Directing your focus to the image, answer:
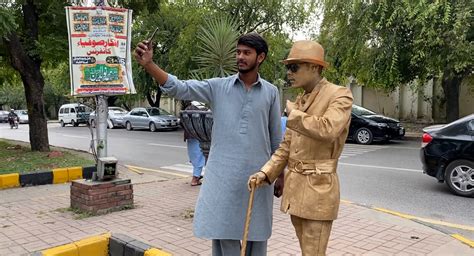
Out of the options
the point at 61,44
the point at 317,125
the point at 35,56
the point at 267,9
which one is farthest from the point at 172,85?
the point at 267,9

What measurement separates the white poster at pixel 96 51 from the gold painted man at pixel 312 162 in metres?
3.90

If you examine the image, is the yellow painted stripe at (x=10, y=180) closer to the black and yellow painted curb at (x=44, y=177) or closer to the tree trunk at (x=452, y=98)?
the black and yellow painted curb at (x=44, y=177)

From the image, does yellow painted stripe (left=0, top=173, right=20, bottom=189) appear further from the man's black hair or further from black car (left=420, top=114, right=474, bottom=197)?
black car (left=420, top=114, right=474, bottom=197)

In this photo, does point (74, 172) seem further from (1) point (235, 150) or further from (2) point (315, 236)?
(2) point (315, 236)

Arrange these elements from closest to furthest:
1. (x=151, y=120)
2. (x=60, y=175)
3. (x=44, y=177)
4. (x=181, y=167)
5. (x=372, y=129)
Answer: (x=44, y=177)
(x=60, y=175)
(x=181, y=167)
(x=372, y=129)
(x=151, y=120)

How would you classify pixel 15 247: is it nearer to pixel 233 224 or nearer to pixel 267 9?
pixel 233 224

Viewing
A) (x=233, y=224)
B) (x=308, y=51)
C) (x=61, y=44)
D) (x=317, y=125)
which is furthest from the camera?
(x=61, y=44)

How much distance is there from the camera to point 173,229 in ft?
16.3

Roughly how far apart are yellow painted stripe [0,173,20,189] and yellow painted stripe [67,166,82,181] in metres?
0.90

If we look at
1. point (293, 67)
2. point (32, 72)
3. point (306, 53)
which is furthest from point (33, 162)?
point (306, 53)

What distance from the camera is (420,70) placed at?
1505cm

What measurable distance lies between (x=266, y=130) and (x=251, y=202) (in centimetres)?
54

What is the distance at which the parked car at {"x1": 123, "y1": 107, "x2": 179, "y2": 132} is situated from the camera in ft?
76.7

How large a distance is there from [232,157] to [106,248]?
7.05 feet
